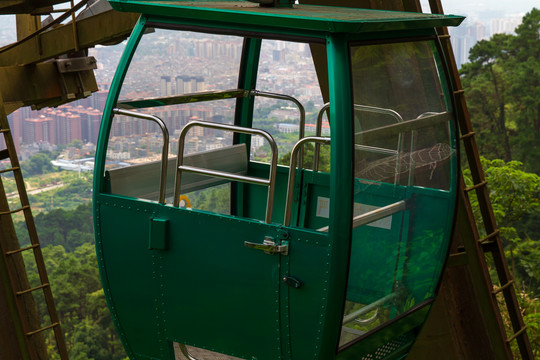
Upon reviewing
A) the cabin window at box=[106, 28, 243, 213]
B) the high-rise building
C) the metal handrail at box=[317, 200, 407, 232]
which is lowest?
the high-rise building

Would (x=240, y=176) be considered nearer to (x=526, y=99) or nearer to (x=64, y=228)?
(x=526, y=99)

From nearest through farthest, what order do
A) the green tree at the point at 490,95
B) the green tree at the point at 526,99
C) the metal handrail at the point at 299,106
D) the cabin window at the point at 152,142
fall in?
1. the cabin window at the point at 152,142
2. the metal handrail at the point at 299,106
3. the green tree at the point at 526,99
4. the green tree at the point at 490,95

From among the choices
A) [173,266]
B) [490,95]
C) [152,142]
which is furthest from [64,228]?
[173,266]

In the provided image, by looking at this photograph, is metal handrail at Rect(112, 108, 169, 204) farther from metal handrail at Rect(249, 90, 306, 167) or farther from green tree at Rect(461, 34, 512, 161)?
green tree at Rect(461, 34, 512, 161)

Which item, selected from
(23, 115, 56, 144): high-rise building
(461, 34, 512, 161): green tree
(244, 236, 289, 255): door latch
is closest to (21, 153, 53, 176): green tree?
(23, 115, 56, 144): high-rise building

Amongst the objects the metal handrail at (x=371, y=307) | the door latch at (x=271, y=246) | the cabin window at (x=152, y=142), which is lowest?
the metal handrail at (x=371, y=307)

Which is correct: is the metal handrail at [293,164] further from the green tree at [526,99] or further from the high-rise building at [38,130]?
the high-rise building at [38,130]

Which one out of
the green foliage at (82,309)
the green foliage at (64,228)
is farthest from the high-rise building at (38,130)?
the green foliage at (82,309)
